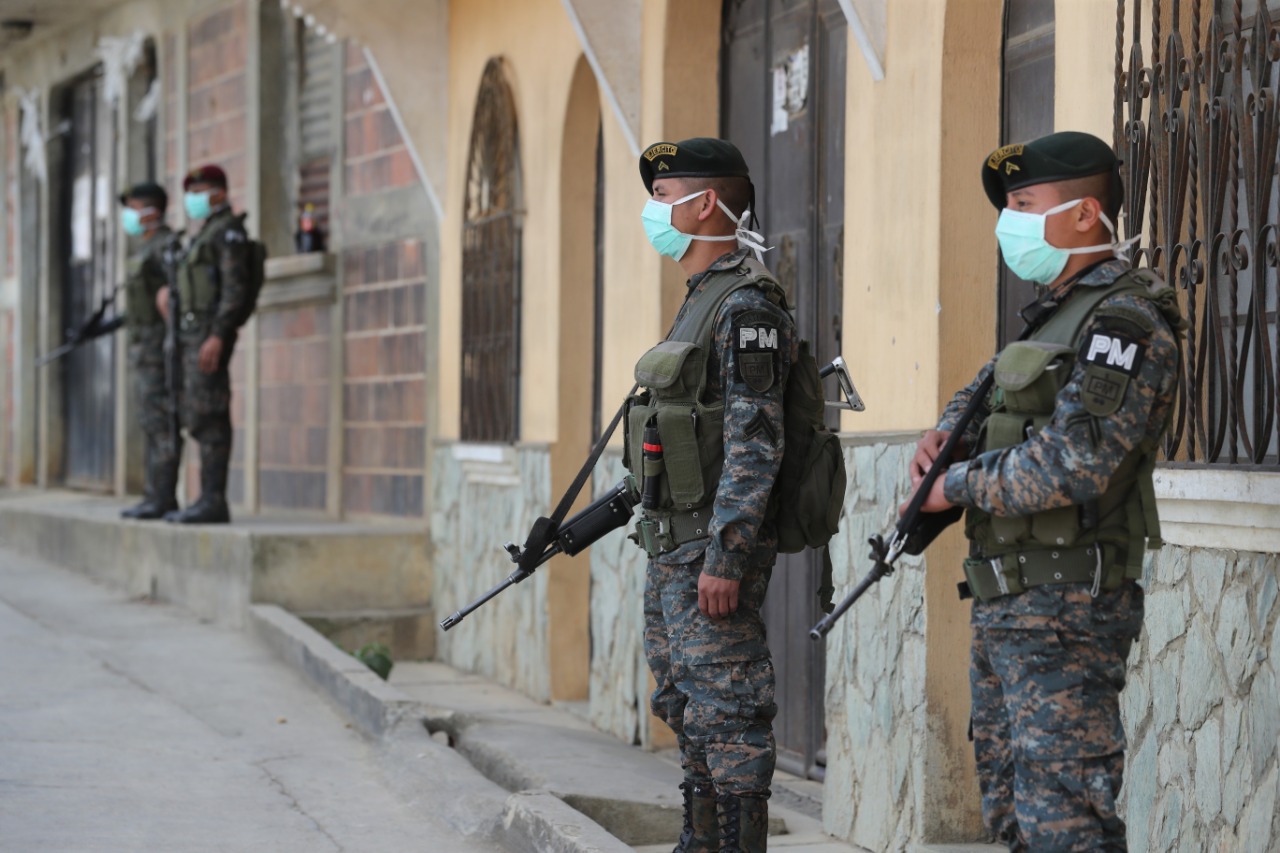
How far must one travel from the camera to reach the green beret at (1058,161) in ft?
11.1

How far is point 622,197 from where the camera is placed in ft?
24.7

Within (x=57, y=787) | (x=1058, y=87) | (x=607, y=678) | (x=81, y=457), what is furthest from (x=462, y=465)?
(x=81, y=457)

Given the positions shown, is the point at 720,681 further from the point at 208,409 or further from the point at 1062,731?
the point at 208,409

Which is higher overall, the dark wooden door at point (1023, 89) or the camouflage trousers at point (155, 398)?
the dark wooden door at point (1023, 89)

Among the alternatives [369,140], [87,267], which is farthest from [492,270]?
[87,267]

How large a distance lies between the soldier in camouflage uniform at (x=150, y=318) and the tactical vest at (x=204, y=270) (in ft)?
1.98

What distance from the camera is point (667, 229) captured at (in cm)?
431

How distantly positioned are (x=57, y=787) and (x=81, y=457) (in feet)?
39.6

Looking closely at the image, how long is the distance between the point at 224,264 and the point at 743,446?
6.78 meters

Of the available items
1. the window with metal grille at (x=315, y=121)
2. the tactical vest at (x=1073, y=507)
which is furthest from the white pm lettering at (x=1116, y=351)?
the window with metal grille at (x=315, y=121)

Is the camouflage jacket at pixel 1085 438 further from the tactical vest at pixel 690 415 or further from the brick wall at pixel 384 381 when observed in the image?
the brick wall at pixel 384 381

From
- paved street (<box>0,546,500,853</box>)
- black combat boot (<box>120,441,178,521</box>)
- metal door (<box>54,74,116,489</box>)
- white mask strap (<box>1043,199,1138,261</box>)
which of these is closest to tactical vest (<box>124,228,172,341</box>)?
black combat boot (<box>120,441,178,521</box>)

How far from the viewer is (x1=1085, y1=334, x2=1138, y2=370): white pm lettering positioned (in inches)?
125

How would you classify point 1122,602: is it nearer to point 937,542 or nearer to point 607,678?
point 937,542
